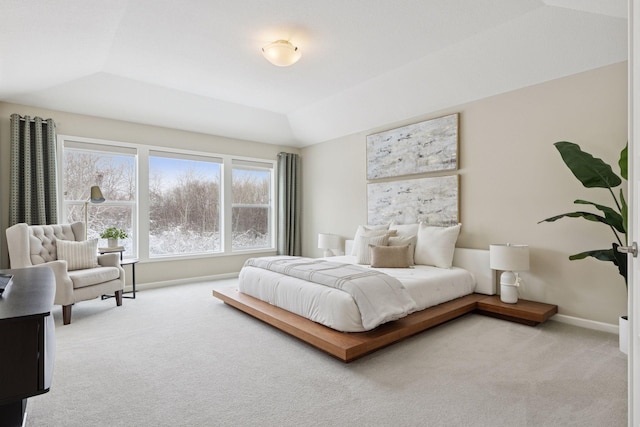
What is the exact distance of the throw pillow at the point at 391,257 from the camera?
3990mm

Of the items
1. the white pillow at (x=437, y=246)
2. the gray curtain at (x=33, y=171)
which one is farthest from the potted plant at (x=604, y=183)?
the gray curtain at (x=33, y=171)

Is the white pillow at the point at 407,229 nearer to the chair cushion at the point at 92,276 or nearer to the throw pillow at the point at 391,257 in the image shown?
the throw pillow at the point at 391,257

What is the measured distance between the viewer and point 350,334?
8.65 feet

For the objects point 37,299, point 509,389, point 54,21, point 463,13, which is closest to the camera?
point 37,299

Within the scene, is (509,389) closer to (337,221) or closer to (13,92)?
(337,221)

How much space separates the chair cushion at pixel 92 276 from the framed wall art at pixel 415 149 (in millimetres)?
3761

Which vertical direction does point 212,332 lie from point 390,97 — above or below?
below

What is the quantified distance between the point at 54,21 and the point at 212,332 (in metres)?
2.86

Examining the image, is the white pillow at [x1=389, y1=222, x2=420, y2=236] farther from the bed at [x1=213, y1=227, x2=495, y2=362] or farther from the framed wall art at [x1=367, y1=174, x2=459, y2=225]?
the framed wall art at [x1=367, y1=174, x2=459, y2=225]

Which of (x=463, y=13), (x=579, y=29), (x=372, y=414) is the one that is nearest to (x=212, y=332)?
(x=372, y=414)

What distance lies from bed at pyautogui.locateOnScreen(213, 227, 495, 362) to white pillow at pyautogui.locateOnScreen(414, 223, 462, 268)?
0.04 meters

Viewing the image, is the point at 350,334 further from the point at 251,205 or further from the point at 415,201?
the point at 251,205

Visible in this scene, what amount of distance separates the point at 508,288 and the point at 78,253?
4815mm

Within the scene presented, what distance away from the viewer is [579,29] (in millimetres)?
2992
